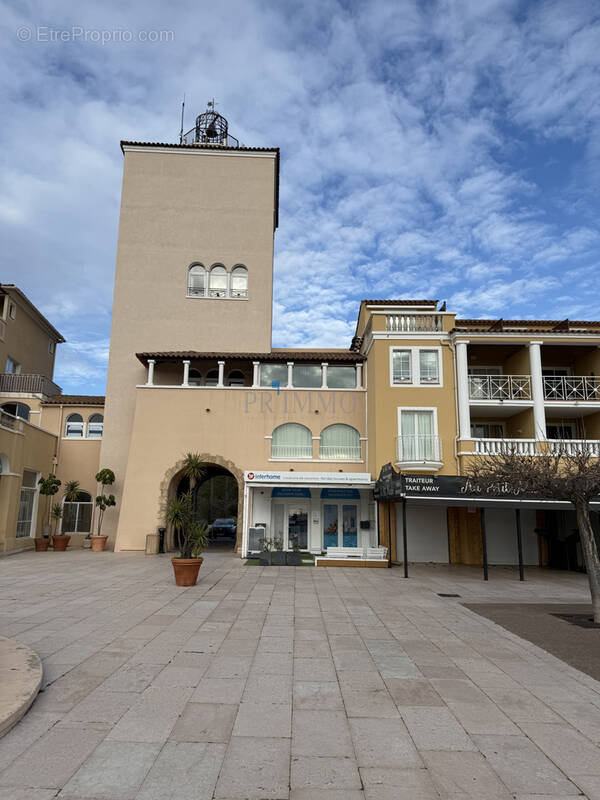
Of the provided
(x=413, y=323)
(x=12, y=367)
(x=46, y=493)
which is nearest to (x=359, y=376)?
(x=413, y=323)

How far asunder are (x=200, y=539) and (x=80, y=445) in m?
14.9

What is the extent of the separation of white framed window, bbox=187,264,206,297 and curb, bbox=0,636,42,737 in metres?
21.5

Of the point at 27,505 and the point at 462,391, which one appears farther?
the point at 27,505

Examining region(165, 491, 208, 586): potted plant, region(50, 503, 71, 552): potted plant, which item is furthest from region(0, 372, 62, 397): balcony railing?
region(165, 491, 208, 586): potted plant

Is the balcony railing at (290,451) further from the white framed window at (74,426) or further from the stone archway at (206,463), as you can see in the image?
the white framed window at (74,426)

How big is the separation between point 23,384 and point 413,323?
65.0 feet

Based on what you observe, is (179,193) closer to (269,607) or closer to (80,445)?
(80,445)

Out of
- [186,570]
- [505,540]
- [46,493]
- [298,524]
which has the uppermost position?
[46,493]

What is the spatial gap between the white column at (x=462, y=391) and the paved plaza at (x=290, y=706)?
9.50 meters

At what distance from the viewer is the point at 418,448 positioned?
2009 cm

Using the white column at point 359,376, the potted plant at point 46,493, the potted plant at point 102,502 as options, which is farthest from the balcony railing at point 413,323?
the potted plant at point 46,493

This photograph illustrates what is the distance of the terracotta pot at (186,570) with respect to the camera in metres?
13.2

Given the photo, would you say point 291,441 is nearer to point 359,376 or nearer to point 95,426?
point 359,376

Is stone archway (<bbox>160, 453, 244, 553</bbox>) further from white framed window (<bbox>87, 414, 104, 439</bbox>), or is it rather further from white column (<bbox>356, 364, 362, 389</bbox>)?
white column (<bbox>356, 364, 362, 389</bbox>)
